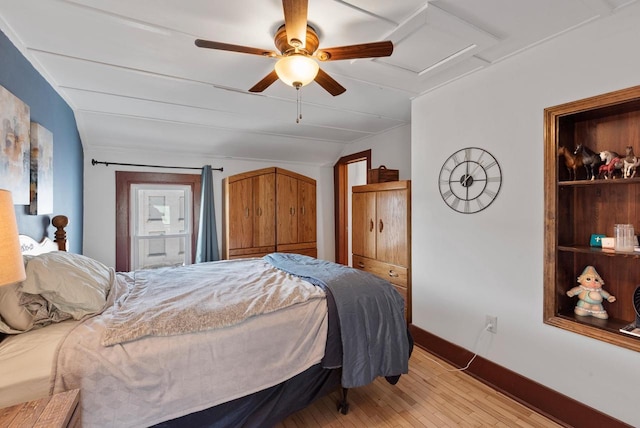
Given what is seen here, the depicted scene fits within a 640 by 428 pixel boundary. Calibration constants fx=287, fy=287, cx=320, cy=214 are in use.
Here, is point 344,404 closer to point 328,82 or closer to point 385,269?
point 385,269

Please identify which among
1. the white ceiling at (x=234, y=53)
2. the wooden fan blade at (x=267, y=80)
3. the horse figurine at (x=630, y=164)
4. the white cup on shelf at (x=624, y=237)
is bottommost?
the white cup on shelf at (x=624, y=237)

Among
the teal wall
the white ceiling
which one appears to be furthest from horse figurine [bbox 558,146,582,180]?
the teal wall

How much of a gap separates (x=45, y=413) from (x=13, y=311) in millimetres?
556

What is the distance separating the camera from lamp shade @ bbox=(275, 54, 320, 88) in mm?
1566

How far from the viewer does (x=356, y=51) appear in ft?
5.11

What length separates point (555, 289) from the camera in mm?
1883

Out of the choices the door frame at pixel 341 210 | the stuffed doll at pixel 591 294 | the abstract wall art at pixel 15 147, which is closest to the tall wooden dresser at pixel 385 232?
the door frame at pixel 341 210

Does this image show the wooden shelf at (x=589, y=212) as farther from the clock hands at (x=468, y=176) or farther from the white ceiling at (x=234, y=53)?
the white ceiling at (x=234, y=53)

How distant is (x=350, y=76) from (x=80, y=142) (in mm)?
3211

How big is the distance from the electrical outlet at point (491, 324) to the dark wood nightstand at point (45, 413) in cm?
251

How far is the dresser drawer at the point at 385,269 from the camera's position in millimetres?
3016

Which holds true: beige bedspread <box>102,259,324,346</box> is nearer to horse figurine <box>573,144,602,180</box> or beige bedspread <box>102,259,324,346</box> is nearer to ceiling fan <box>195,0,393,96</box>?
ceiling fan <box>195,0,393,96</box>

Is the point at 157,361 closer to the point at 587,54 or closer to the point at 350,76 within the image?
the point at 350,76

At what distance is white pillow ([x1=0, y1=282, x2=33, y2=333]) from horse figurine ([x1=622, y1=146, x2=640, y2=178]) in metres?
3.11
